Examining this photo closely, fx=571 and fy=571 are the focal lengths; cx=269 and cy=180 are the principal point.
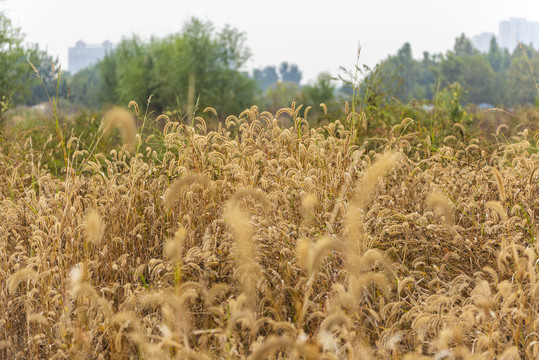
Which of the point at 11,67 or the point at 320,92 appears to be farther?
the point at 320,92

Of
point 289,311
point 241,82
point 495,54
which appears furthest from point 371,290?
point 495,54

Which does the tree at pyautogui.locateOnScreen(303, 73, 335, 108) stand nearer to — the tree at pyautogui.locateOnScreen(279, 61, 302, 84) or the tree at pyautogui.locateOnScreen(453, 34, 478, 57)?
the tree at pyautogui.locateOnScreen(453, 34, 478, 57)

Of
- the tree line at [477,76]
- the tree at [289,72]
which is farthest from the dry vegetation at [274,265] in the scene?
the tree at [289,72]

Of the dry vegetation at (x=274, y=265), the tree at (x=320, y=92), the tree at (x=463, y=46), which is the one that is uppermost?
the tree at (x=463, y=46)

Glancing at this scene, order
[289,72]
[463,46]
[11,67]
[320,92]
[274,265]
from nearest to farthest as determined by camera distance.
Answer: [274,265]
[11,67]
[320,92]
[463,46]
[289,72]

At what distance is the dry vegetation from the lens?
7.97ft

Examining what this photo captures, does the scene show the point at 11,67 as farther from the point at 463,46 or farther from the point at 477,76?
the point at 463,46

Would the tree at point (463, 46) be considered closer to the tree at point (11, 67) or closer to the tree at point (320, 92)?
the tree at point (320, 92)

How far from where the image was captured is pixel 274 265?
317 cm

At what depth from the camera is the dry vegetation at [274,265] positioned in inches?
95.6

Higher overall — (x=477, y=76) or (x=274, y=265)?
(x=477, y=76)

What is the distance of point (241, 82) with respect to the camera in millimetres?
27281

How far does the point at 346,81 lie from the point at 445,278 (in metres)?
4.10

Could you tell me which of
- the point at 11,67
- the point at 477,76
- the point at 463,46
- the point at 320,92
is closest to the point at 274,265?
the point at 11,67
